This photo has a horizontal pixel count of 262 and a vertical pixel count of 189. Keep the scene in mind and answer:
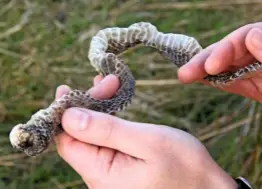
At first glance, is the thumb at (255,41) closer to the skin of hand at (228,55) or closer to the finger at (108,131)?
the skin of hand at (228,55)

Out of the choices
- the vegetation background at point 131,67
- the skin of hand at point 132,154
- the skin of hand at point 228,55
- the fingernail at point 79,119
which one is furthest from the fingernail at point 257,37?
the vegetation background at point 131,67

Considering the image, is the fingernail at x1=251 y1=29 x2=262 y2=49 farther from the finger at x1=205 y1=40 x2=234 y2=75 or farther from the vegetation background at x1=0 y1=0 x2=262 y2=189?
the vegetation background at x1=0 y1=0 x2=262 y2=189

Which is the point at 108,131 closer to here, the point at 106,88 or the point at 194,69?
the point at 106,88

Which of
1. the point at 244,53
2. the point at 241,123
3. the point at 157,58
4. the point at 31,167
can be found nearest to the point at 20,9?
the point at 157,58

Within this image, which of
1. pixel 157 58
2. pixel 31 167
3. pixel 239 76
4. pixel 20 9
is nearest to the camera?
pixel 239 76

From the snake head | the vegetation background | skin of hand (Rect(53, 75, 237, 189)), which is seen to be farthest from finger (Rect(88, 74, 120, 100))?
the vegetation background

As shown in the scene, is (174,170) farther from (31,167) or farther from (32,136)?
(31,167)

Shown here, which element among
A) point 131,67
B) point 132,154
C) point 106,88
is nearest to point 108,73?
point 106,88
